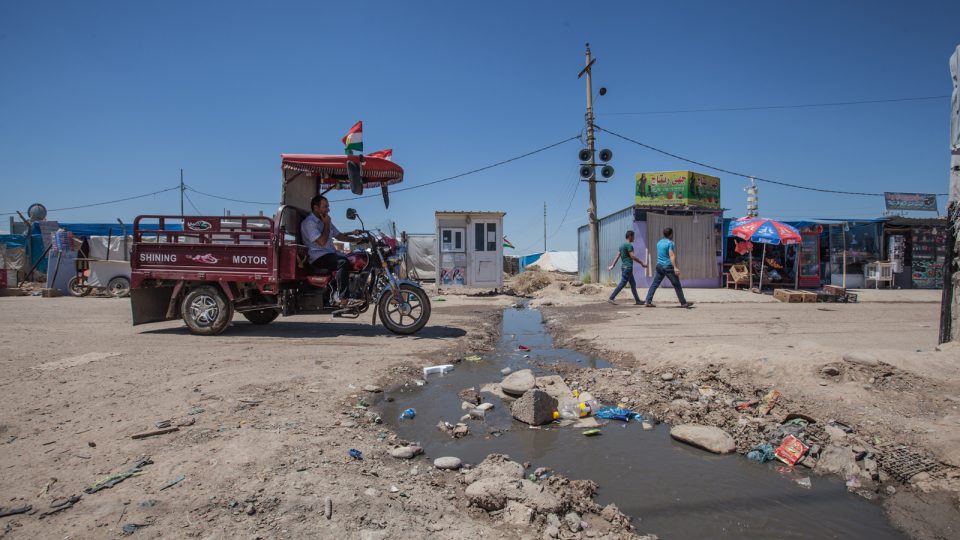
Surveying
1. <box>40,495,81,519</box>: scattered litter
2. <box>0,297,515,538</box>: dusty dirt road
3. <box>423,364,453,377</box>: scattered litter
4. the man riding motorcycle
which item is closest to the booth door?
the man riding motorcycle

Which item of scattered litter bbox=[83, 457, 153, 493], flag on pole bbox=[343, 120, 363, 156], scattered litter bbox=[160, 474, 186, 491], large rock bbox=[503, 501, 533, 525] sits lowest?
large rock bbox=[503, 501, 533, 525]

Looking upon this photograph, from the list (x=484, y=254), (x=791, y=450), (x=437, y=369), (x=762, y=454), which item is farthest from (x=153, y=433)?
(x=484, y=254)

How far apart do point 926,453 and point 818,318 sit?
7.15m

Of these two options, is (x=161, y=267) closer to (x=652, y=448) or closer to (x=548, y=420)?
(x=548, y=420)

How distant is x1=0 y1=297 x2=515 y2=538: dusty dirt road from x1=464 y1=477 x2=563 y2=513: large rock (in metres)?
0.09

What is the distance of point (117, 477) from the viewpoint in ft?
7.73

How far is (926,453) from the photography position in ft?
9.55

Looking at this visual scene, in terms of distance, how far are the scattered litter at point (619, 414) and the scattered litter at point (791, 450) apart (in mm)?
978

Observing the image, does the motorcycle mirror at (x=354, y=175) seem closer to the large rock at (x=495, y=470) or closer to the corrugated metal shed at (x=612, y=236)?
the large rock at (x=495, y=470)

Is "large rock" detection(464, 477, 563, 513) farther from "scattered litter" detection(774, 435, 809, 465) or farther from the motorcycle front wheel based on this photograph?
the motorcycle front wheel

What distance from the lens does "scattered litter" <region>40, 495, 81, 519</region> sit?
80.7 inches

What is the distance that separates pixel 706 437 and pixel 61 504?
3.70m

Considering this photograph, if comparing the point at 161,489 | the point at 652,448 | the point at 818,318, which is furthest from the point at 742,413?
the point at 818,318

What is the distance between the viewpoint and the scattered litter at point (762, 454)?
3121mm
